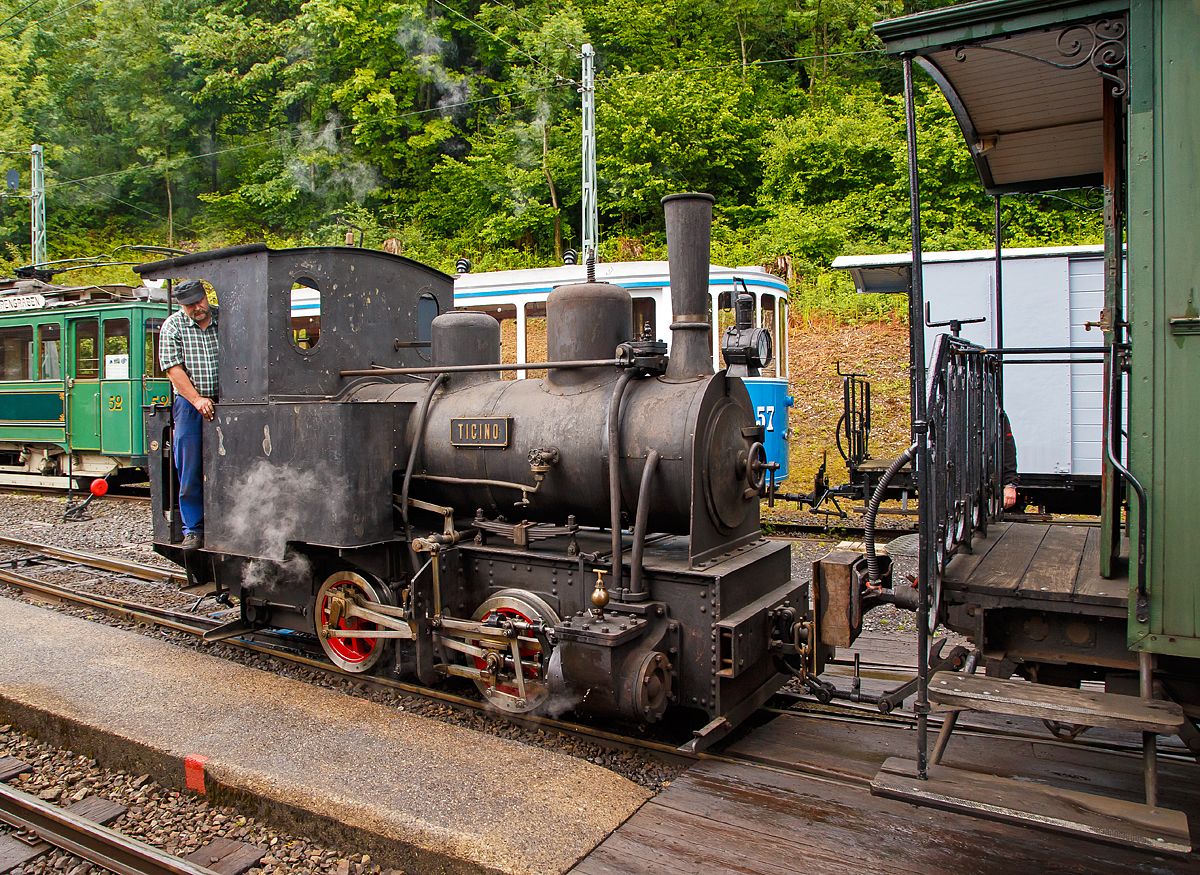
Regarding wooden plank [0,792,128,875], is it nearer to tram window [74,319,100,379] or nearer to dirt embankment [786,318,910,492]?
dirt embankment [786,318,910,492]

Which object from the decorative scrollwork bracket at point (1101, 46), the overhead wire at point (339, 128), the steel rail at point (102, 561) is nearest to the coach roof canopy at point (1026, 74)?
the decorative scrollwork bracket at point (1101, 46)

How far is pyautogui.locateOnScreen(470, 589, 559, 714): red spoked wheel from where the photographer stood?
4512 millimetres

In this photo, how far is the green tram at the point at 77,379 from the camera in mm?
12742

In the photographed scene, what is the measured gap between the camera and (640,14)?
2472 cm

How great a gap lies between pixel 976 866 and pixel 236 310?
17.4ft

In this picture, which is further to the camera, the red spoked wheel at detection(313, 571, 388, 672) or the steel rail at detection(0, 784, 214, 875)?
the red spoked wheel at detection(313, 571, 388, 672)

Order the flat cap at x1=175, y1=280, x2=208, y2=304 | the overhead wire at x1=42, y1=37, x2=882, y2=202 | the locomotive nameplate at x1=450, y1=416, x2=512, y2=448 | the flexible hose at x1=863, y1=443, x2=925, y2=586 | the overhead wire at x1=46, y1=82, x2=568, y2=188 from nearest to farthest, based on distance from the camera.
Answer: the flexible hose at x1=863, y1=443, x2=925, y2=586 → the locomotive nameplate at x1=450, y1=416, x2=512, y2=448 → the flat cap at x1=175, y1=280, x2=208, y2=304 → the overhead wire at x1=42, y1=37, x2=882, y2=202 → the overhead wire at x1=46, y1=82, x2=568, y2=188

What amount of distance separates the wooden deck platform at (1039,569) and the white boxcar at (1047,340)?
4653mm

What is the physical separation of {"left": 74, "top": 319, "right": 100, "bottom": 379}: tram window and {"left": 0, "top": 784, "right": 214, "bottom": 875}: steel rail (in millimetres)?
11040

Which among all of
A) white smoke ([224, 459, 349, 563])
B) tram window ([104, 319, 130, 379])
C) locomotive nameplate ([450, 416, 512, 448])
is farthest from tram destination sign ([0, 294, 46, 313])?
locomotive nameplate ([450, 416, 512, 448])

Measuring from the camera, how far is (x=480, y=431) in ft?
16.8

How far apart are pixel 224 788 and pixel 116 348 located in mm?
11354

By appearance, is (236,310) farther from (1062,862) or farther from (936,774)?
(1062,862)

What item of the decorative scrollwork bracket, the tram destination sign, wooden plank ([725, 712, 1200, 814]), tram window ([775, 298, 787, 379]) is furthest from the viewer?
the tram destination sign
